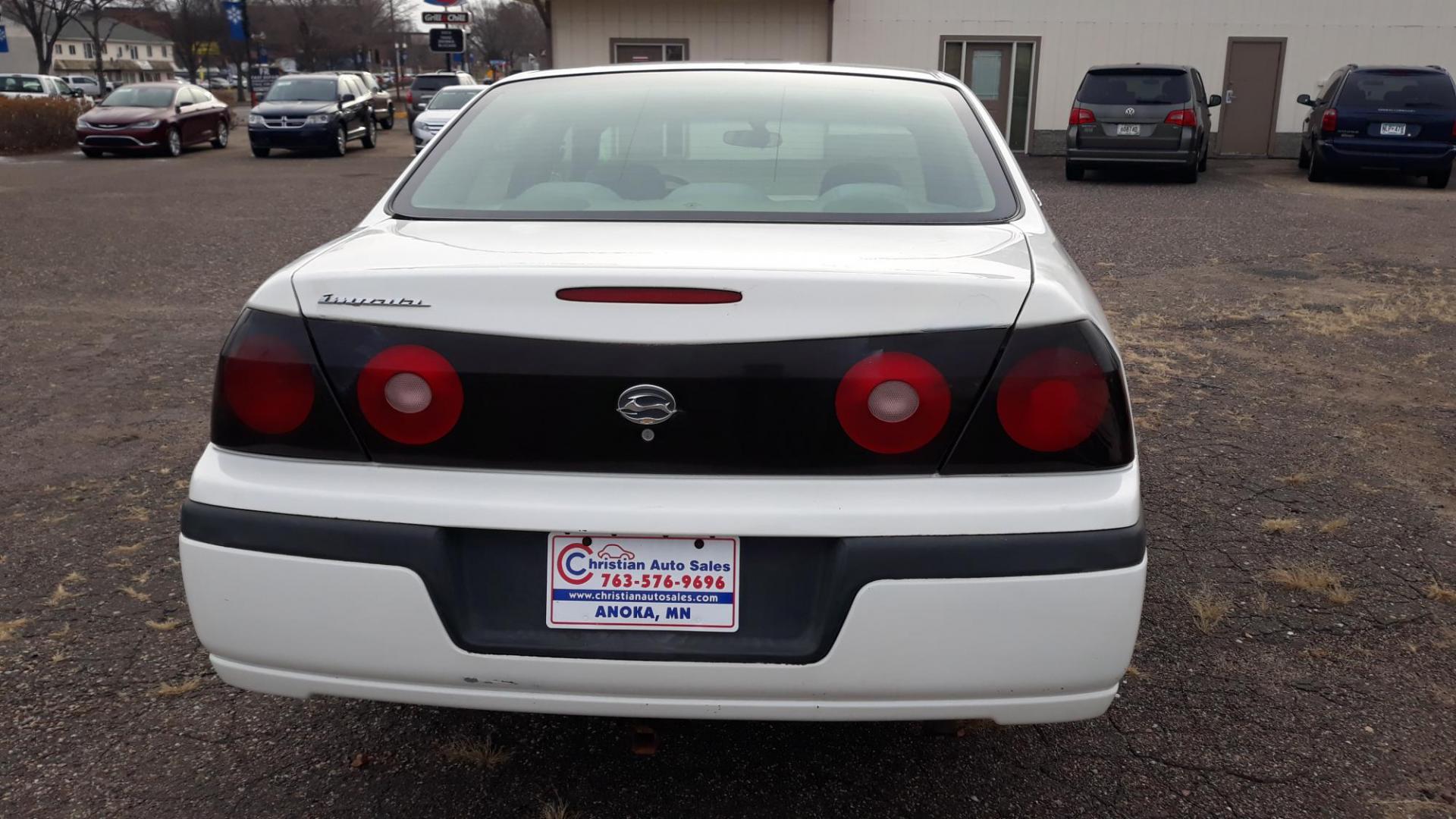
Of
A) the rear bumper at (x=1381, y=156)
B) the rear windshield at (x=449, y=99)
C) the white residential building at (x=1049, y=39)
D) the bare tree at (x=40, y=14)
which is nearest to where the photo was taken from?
the rear bumper at (x=1381, y=156)

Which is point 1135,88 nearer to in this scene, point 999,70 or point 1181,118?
point 1181,118

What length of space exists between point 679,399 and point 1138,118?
15.8m

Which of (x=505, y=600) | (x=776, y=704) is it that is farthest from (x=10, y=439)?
(x=776, y=704)

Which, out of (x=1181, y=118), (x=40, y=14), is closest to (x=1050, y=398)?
(x=1181, y=118)

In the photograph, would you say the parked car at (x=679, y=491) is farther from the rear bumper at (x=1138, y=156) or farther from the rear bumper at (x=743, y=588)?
the rear bumper at (x=1138, y=156)

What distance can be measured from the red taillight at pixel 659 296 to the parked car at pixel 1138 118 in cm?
1567

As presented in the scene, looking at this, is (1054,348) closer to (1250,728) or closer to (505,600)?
(505,600)

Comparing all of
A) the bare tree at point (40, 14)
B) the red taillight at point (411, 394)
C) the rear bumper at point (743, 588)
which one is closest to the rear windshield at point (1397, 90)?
the rear bumper at point (743, 588)

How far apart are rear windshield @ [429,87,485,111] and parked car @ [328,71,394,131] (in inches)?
152

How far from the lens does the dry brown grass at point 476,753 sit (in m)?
2.62

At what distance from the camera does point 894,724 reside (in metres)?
2.79

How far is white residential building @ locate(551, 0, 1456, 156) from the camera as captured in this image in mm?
21125

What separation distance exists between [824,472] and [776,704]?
0.42 meters

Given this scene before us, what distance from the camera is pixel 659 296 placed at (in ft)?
6.64
